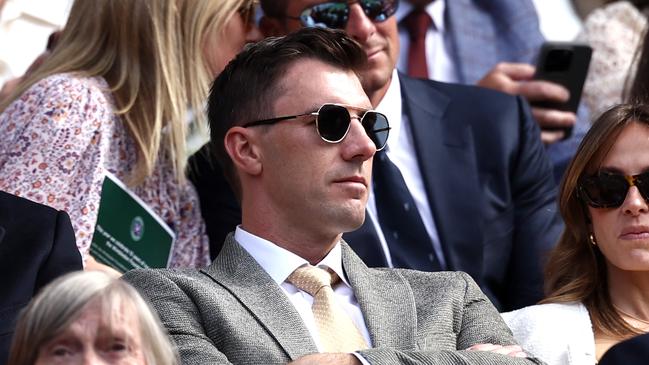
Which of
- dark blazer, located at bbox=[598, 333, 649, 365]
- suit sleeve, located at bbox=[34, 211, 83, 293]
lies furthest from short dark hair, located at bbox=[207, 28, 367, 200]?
dark blazer, located at bbox=[598, 333, 649, 365]

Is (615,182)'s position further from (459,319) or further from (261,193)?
(261,193)

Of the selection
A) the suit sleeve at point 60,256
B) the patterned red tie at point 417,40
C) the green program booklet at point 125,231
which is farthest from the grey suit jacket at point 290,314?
the patterned red tie at point 417,40

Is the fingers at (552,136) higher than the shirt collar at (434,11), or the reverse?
the shirt collar at (434,11)

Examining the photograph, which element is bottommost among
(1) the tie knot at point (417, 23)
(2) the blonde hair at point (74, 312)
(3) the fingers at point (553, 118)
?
(3) the fingers at point (553, 118)

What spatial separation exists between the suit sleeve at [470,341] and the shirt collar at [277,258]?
0.86ft

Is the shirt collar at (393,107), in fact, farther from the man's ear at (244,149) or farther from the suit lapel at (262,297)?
the suit lapel at (262,297)

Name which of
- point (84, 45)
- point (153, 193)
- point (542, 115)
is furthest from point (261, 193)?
point (542, 115)

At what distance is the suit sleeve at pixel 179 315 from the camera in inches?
152

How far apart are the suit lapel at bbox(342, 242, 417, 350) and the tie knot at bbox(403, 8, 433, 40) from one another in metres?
2.64

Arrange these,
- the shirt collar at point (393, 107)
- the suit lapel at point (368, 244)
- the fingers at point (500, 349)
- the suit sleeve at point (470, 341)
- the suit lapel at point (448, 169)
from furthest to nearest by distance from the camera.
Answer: the shirt collar at point (393, 107) < the suit lapel at point (448, 169) < the suit lapel at point (368, 244) < the fingers at point (500, 349) < the suit sleeve at point (470, 341)

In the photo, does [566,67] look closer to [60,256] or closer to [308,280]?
[308,280]

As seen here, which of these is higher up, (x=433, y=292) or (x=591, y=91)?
(x=433, y=292)

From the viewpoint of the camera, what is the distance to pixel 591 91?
689 centimetres

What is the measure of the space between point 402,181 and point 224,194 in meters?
0.60
